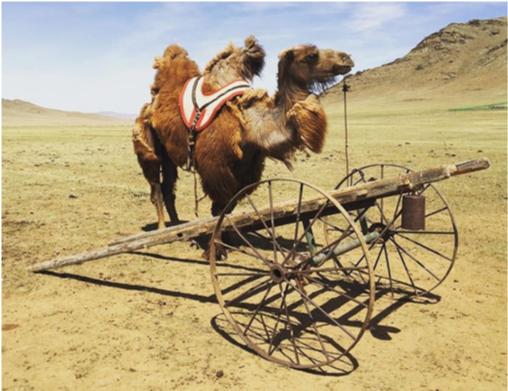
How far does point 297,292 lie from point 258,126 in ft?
6.72

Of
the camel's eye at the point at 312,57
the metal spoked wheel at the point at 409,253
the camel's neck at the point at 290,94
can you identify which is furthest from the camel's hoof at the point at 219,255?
the camel's eye at the point at 312,57

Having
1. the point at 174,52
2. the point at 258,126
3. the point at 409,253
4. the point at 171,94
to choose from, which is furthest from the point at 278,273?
the point at 174,52

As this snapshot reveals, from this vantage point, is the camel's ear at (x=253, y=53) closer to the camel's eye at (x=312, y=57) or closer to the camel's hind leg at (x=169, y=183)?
the camel's eye at (x=312, y=57)

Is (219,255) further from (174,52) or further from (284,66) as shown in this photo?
(174,52)

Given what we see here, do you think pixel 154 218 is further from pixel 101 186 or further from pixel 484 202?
pixel 484 202

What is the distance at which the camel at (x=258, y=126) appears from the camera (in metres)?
5.09

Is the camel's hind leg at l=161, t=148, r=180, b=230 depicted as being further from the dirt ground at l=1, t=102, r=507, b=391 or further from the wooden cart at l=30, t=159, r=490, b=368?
the wooden cart at l=30, t=159, r=490, b=368

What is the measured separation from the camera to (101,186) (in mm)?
11867

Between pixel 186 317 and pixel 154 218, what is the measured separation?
435cm

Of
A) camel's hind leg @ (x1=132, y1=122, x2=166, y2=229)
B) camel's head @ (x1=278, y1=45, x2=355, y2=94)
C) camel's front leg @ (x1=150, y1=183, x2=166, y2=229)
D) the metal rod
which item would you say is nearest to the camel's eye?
camel's head @ (x1=278, y1=45, x2=355, y2=94)

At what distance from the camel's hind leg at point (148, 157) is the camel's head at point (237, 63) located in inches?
60.3

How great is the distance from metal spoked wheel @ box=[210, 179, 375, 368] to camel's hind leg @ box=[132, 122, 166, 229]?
2.06 m

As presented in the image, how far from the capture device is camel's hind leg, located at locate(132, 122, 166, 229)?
7.43 m

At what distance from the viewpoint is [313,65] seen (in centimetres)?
511
